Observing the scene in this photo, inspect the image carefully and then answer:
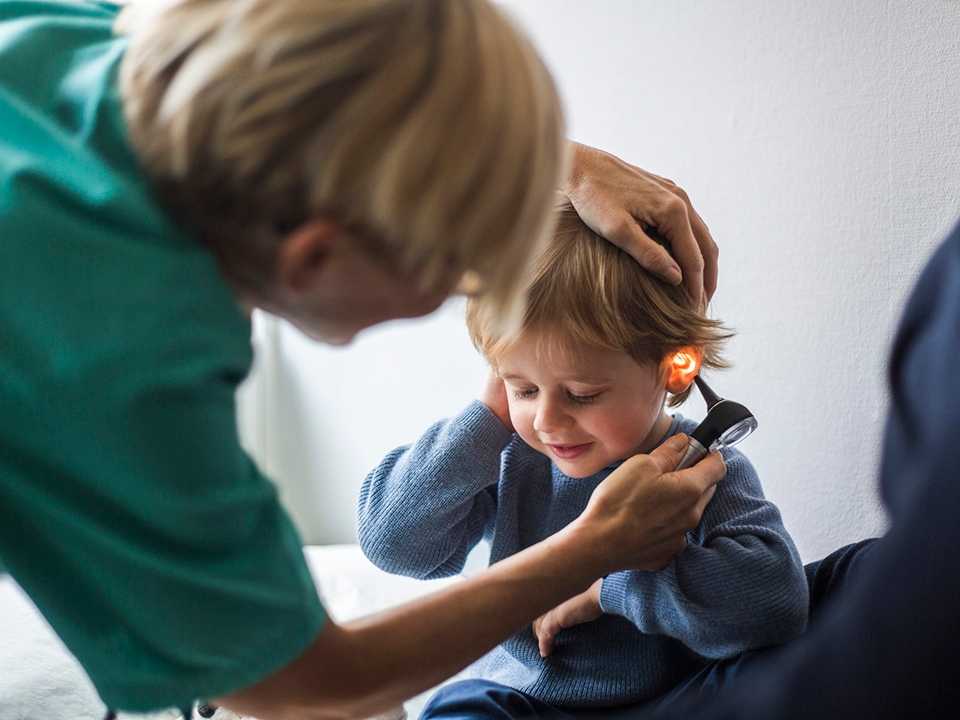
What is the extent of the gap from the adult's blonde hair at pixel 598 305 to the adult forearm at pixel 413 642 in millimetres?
250

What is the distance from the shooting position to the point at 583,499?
1.28 metres

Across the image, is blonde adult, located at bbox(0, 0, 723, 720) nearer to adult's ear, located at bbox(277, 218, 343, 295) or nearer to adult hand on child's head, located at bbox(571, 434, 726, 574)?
adult's ear, located at bbox(277, 218, 343, 295)

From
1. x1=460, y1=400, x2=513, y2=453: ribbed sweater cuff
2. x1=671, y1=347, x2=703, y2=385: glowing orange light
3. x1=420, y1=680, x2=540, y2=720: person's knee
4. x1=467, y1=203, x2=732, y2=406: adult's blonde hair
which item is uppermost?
x1=467, y1=203, x2=732, y2=406: adult's blonde hair

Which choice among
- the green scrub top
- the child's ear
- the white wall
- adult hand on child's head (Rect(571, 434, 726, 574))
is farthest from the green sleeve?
the white wall

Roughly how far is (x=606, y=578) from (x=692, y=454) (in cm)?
16

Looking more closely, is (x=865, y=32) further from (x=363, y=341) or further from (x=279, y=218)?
(x=363, y=341)

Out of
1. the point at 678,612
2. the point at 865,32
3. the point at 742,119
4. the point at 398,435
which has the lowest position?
the point at 398,435

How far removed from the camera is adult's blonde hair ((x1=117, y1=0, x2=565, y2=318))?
678 millimetres

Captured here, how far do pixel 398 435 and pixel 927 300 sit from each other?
153 cm

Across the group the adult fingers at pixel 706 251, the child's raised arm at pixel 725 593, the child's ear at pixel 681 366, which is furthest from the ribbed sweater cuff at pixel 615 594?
the adult fingers at pixel 706 251

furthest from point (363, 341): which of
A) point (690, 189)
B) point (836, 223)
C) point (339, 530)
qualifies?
Answer: point (836, 223)

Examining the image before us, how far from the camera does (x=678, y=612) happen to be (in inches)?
44.1

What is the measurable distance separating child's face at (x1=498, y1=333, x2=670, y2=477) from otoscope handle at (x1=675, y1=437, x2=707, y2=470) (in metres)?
0.06

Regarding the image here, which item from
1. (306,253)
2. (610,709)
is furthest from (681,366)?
(306,253)
